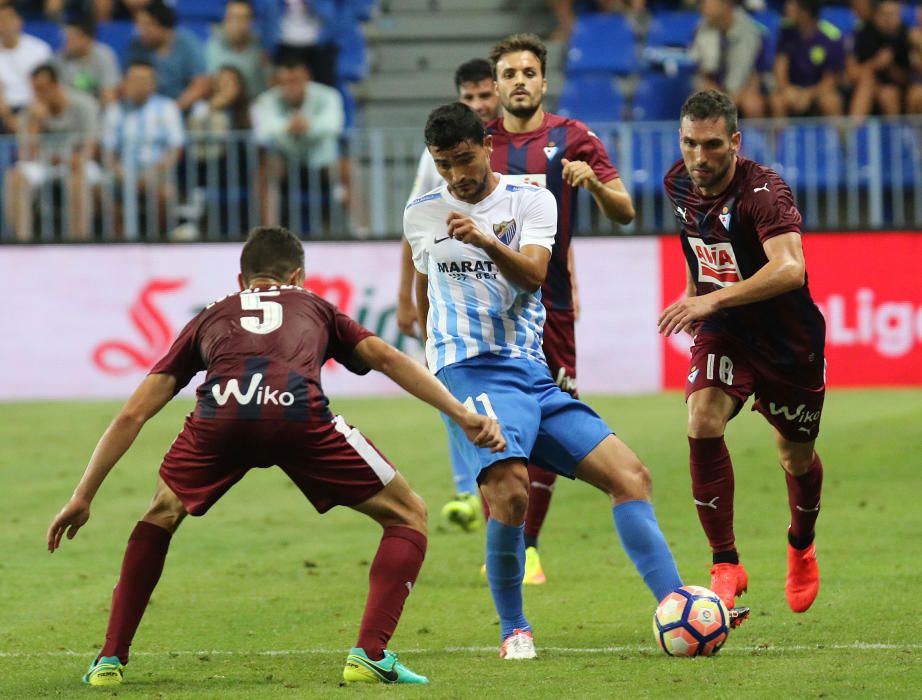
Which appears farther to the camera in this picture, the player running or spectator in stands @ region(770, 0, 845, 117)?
spectator in stands @ region(770, 0, 845, 117)

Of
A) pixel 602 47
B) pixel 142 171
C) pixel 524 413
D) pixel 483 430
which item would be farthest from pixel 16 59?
pixel 483 430

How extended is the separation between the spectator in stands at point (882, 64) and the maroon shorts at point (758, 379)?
435 inches

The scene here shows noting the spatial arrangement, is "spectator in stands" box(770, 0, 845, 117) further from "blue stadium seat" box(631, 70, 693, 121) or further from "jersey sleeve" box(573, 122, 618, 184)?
"jersey sleeve" box(573, 122, 618, 184)

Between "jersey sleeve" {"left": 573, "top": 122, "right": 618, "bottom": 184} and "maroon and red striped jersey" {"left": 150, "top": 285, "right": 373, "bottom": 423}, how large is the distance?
2.40 meters

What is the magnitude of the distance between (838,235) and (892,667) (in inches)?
434

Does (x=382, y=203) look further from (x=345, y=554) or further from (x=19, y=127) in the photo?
(x=345, y=554)

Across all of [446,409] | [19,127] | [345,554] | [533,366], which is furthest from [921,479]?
[19,127]

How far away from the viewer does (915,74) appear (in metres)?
18.1

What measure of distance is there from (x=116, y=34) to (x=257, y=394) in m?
15.7

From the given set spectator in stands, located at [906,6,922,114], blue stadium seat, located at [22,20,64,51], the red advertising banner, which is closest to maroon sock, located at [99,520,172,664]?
the red advertising banner

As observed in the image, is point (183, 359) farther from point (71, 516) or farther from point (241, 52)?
point (241, 52)

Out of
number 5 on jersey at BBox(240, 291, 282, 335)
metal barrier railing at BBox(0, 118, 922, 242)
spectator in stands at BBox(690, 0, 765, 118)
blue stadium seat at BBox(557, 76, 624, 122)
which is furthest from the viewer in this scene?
blue stadium seat at BBox(557, 76, 624, 122)

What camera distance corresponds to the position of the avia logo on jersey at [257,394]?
5.84m

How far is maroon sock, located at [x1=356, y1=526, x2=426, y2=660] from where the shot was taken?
5.91 m
